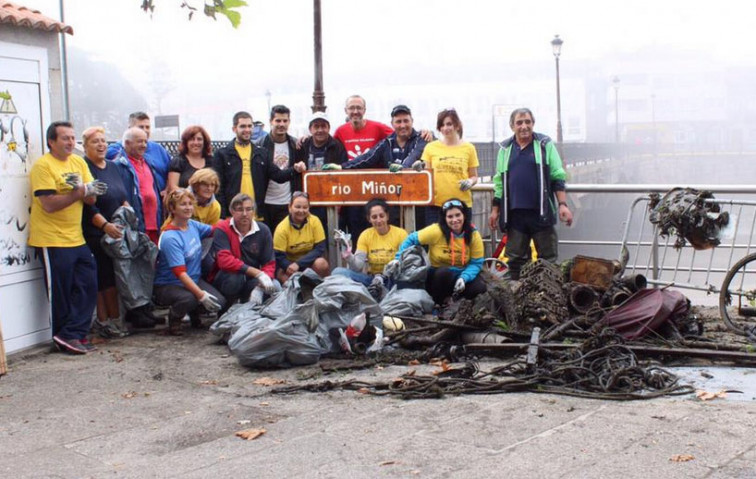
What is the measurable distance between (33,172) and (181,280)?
156 cm

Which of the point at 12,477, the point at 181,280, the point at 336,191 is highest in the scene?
the point at 336,191

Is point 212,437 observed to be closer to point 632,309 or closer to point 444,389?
point 444,389

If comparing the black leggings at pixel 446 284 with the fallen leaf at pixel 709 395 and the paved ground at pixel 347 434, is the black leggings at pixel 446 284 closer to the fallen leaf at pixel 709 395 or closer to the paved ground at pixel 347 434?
the paved ground at pixel 347 434

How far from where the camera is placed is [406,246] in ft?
28.0

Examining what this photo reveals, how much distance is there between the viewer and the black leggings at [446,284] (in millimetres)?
8352

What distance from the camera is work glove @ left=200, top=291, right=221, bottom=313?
8.03 meters

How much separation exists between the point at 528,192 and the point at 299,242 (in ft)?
7.58

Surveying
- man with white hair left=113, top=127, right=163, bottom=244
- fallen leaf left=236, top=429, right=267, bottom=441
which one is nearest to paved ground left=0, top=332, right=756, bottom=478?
fallen leaf left=236, top=429, right=267, bottom=441

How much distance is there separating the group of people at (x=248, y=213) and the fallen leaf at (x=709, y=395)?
3058mm

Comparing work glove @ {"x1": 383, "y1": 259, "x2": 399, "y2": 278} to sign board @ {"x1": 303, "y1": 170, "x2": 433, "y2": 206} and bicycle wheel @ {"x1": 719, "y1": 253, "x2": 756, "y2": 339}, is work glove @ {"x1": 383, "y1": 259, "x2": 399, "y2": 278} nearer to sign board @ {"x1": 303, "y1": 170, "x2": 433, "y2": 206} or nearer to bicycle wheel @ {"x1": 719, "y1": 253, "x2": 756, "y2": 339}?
sign board @ {"x1": 303, "y1": 170, "x2": 433, "y2": 206}

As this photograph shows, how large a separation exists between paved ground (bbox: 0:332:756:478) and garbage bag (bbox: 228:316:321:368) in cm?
35

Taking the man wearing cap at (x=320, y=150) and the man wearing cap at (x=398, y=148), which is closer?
the man wearing cap at (x=398, y=148)

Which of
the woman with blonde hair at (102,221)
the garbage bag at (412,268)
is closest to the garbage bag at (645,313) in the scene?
the garbage bag at (412,268)

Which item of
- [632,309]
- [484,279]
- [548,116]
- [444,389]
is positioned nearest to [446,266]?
[484,279]
